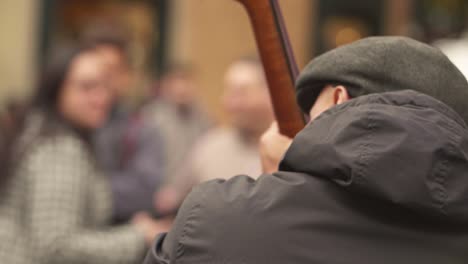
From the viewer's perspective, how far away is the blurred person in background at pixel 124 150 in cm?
Answer: 409

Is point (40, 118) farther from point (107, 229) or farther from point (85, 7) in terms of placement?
→ point (85, 7)

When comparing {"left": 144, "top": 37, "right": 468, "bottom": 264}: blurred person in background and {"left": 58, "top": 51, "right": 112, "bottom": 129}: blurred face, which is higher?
{"left": 144, "top": 37, "right": 468, "bottom": 264}: blurred person in background

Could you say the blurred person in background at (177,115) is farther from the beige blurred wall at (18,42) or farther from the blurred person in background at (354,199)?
the blurred person in background at (354,199)

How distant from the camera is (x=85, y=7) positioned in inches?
441

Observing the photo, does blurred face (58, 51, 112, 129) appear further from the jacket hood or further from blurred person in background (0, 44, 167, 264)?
the jacket hood

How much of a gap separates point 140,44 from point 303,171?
9.99 metres

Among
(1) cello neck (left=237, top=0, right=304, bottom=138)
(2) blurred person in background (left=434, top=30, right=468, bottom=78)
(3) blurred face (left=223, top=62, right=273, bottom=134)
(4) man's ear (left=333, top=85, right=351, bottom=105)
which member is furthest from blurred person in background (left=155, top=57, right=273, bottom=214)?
(4) man's ear (left=333, top=85, right=351, bottom=105)

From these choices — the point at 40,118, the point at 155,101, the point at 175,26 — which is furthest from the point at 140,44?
the point at 40,118

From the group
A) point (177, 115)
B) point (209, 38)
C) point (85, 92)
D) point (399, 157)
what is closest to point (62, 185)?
point (85, 92)

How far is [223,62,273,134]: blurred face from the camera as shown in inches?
194

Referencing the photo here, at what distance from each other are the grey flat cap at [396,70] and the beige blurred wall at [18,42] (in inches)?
350

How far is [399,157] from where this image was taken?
1586 mm

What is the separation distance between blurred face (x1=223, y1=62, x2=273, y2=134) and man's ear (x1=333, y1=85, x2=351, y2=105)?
2961 mm

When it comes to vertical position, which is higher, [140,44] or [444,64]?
[444,64]
